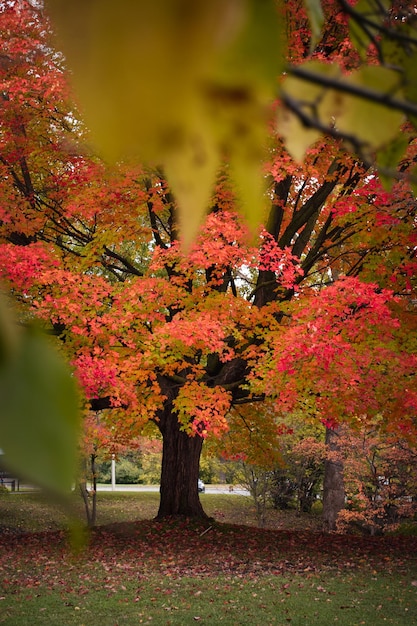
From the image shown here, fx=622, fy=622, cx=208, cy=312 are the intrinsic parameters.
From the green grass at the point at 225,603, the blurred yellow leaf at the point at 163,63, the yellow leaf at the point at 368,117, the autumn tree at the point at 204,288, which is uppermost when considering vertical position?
the autumn tree at the point at 204,288

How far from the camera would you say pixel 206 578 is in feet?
30.7

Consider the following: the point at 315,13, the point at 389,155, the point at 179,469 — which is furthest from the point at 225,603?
the point at 315,13

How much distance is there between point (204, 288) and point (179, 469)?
191 inches

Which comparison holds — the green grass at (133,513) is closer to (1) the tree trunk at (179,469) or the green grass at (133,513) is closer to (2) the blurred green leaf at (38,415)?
(1) the tree trunk at (179,469)

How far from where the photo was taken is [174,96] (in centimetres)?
24

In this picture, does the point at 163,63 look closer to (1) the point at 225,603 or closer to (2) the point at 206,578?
(1) the point at 225,603

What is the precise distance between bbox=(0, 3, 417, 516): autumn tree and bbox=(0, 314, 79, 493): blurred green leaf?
678 cm

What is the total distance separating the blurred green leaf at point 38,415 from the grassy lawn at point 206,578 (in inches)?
266

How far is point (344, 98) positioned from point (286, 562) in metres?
11.5

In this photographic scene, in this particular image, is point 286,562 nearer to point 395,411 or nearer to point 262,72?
point 395,411

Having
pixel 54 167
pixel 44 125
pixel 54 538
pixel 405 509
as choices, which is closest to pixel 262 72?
pixel 44 125

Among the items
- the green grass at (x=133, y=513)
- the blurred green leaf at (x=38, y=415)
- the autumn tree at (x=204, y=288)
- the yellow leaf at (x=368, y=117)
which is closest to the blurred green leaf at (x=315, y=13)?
the yellow leaf at (x=368, y=117)

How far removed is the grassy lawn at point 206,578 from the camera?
7.56 meters

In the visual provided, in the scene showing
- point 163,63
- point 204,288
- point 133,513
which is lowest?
point 133,513
